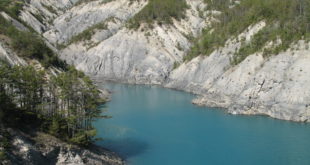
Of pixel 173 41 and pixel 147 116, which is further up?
pixel 173 41

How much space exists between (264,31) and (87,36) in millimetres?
59501

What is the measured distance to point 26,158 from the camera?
2472 cm

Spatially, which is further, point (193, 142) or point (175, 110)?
point (175, 110)

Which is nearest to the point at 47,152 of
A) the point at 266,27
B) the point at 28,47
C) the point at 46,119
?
the point at 46,119

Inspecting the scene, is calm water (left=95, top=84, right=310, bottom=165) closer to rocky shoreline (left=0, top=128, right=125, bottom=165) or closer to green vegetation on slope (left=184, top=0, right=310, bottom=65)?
rocky shoreline (left=0, top=128, right=125, bottom=165)

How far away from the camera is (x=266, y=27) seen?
66125 millimetres

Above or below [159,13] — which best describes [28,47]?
below

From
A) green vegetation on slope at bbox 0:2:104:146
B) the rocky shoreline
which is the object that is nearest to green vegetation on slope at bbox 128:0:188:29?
green vegetation on slope at bbox 0:2:104:146

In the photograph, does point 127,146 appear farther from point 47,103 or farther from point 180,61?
point 180,61

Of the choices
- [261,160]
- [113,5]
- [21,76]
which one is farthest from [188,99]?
[113,5]

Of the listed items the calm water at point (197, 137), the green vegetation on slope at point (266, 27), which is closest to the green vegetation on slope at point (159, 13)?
the green vegetation on slope at point (266, 27)

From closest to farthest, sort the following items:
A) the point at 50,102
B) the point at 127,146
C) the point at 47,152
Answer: the point at 47,152 → the point at 50,102 → the point at 127,146

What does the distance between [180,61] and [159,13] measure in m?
19.0

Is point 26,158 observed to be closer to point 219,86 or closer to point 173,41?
point 219,86
